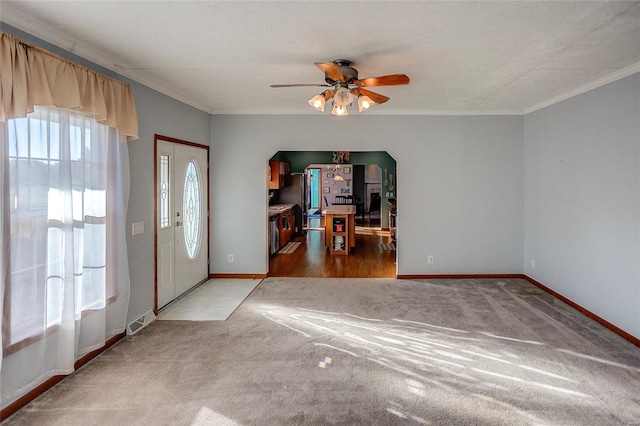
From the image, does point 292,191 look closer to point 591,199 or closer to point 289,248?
point 289,248

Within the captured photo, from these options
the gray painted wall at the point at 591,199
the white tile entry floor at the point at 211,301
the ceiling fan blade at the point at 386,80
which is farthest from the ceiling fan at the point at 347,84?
the white tile entry floor at the point at 211,301

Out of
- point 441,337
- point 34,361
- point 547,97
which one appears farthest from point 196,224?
point 547,97

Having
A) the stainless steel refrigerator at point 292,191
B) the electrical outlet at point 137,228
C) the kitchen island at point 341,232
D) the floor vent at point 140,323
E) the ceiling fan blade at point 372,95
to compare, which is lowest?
the floor vent at point 140,323

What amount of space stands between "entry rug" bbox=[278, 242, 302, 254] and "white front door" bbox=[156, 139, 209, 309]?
262cm

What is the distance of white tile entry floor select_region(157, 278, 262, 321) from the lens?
4078 millimetres

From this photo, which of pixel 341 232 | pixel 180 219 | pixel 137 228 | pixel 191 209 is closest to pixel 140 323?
pixel 137 228

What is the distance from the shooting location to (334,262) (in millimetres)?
6906

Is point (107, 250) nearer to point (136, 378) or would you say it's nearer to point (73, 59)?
point (136, 378)

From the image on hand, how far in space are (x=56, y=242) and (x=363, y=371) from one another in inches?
92.0

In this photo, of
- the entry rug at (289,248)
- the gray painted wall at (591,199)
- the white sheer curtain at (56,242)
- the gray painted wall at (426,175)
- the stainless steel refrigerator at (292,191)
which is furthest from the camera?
the stainless steel refrigerator at (292,191)

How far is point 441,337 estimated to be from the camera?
3455 mm

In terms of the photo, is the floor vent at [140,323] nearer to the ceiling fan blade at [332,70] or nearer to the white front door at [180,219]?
the white front door at [180,219]

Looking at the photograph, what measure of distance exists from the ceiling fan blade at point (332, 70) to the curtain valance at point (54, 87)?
5.60ft

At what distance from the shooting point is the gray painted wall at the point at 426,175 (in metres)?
5.51
